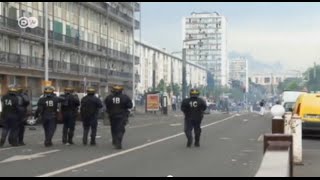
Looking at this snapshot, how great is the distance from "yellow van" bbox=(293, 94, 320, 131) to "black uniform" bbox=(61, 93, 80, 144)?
8685mm

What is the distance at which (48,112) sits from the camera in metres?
18.8

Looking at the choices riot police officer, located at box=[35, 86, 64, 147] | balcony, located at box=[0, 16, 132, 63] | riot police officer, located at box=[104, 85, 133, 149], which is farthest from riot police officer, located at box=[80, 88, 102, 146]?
balcony, located at box=[0, 16, 132, 63]

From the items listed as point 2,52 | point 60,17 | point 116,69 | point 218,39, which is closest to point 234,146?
point 2,52

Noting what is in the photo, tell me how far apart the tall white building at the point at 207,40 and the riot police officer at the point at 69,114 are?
9105 centimetres

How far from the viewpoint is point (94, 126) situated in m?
18.9

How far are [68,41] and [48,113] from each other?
52458mm

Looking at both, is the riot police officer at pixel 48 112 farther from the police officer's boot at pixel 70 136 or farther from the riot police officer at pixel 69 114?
the police officer's boot at pixel 70 136

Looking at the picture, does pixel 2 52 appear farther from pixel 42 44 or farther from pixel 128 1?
pixel 128 1

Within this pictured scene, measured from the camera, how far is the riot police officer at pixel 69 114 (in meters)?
19.4

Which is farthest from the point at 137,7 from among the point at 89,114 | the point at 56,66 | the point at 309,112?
the point at 89,114

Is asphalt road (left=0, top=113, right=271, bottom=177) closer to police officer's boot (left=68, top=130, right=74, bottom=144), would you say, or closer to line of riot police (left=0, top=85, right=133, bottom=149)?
police officer's boot (left=68, top=130, right=74, bottom=144)

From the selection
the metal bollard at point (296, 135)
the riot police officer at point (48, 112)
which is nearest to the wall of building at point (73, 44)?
the riot police officer at point (48, 112)

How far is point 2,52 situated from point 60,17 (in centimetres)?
1549

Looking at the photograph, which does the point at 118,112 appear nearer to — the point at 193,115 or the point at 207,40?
the point at 193,115
